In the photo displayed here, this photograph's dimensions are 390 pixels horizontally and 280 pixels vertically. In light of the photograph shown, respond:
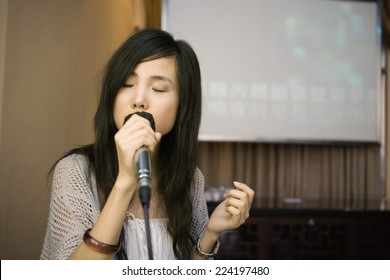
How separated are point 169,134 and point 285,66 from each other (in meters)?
2.80

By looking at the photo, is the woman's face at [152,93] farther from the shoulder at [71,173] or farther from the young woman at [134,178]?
the shoulder at [71,173]

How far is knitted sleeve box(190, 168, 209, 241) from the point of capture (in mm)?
1368

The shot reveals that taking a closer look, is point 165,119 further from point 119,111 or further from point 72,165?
point 72,165

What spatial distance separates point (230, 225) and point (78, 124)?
1.00 meters

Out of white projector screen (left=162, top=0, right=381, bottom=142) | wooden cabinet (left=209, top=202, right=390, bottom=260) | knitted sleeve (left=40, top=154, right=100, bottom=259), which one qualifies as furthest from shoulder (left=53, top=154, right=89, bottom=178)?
white projector screen (left=162, top=0, right=381, bottom=142)

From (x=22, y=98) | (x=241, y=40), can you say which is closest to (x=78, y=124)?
(x=22, y=98)

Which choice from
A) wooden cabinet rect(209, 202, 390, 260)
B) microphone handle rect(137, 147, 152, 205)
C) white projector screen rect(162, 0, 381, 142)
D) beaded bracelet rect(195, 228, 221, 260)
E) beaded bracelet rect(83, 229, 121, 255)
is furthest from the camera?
white projector screen rect(162, 0, 381, 142)

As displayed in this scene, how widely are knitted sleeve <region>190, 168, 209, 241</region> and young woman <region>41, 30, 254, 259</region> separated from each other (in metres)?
0.02

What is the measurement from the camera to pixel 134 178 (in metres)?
0.87

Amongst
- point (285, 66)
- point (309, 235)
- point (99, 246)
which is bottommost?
point (309, 235)

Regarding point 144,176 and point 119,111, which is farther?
point 119,111

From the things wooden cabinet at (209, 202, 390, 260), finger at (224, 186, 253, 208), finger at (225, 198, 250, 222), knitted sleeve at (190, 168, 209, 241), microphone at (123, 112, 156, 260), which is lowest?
wooden cabinet at (209, 202, 390, 260)

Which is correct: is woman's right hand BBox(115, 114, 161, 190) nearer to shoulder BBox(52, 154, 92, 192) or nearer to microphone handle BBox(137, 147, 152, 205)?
microphone handle BBox(137, 147, 152, 205)

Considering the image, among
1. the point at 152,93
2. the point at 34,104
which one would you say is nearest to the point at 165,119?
the point at 152,93
